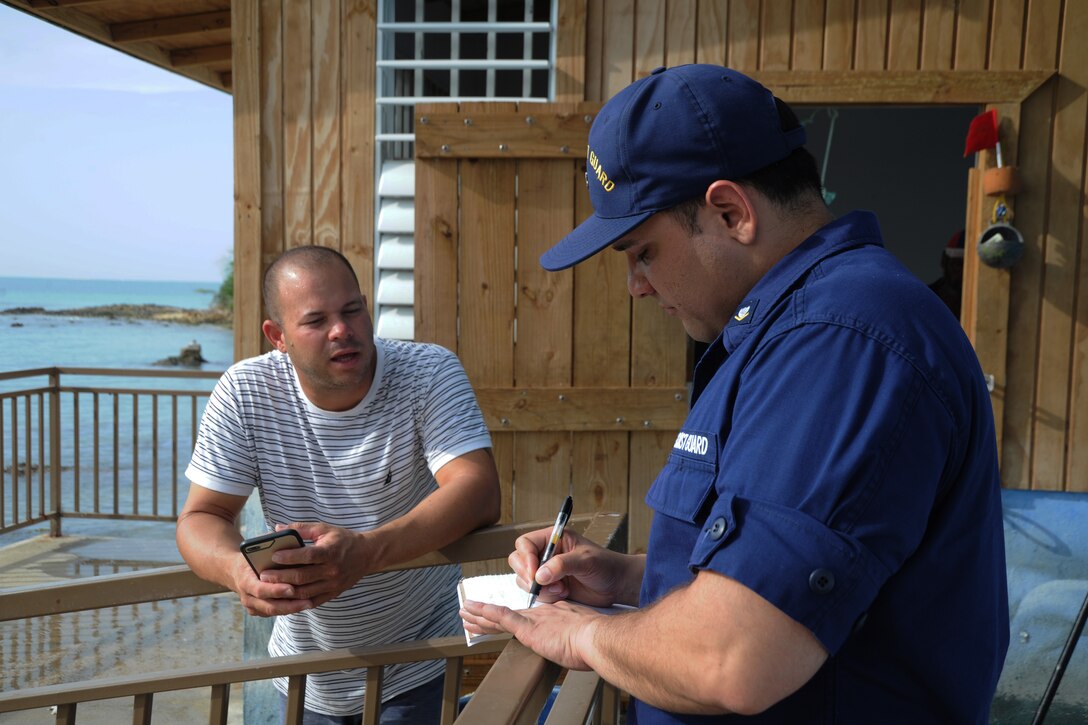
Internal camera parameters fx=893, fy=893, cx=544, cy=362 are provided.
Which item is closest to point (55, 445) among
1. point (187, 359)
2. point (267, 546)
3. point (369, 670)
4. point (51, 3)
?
point (51, 3)

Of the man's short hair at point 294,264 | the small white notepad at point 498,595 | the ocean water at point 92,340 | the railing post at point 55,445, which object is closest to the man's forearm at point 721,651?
the small white notepad at point 498,595

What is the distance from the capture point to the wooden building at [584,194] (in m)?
3.34

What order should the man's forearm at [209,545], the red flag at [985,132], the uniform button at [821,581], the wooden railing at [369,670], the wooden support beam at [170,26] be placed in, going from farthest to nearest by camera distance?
the wooden support beam at [170,26] < the red flag at [985,132] < the man's forearm at [209,545] < the wooden railing at [369,670] < the uniform button at [821,581]

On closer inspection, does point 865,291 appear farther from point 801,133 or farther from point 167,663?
point 167,663

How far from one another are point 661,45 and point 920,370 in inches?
113

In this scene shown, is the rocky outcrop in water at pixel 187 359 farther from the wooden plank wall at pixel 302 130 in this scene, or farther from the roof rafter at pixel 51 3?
the wooden plank wall at pixel 302 130

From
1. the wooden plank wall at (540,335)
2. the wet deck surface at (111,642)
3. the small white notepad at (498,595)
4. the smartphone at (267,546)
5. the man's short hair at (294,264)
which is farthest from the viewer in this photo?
the wet deck surface at (111,642)

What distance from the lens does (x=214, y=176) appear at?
5316 cm

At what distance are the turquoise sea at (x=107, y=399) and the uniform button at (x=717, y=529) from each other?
552cm

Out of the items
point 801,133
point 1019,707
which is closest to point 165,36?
point 801,133

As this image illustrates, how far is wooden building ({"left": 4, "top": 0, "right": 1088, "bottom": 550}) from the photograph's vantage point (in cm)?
334

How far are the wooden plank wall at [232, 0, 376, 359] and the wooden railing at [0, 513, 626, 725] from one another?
200 centimetres

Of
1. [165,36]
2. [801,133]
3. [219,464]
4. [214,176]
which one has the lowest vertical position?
[219,464]

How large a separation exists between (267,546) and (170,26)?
381cm
